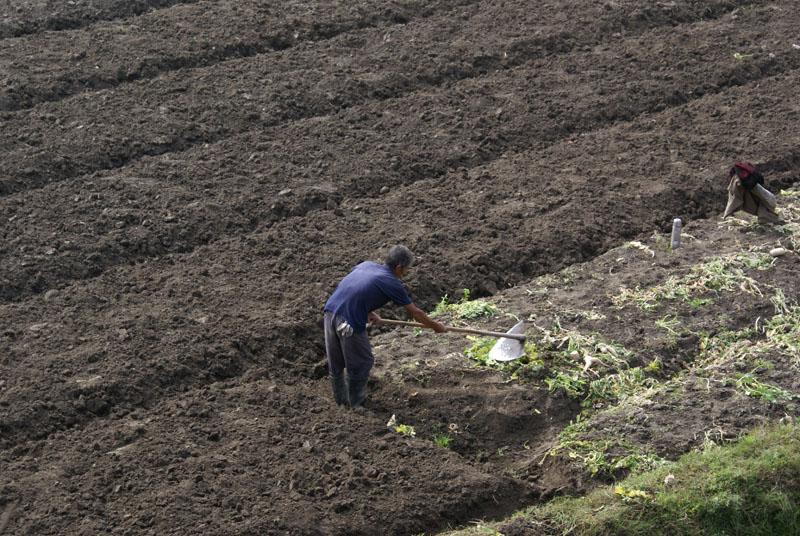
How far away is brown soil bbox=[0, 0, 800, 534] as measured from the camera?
906cm

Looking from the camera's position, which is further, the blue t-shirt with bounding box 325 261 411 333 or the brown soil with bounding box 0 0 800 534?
Result: the blue t-shirt with bounding box 325 261 411 333

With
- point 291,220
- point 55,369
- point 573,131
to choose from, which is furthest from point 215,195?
point 573,131

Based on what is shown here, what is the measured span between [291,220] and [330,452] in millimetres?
3578

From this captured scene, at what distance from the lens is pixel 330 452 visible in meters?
9.22

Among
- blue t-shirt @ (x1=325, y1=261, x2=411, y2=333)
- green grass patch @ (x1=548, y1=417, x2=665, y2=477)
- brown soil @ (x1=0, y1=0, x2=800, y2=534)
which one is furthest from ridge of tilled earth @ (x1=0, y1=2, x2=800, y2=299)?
green grass patch @ (x1=548, y1=417, x2=665, y2=477)

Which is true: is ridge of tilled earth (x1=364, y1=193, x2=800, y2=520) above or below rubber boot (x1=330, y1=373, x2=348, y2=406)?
below

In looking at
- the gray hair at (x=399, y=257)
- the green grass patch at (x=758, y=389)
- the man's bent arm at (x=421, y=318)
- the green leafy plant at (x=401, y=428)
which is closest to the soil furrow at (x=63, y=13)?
the gray hair at (x=399, y=257)

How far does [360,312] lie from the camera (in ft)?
31.0

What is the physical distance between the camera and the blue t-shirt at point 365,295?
9.45 meters

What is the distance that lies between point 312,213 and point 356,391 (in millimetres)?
3020

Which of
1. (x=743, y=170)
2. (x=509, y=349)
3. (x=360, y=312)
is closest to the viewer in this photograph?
(x=360, y=312)

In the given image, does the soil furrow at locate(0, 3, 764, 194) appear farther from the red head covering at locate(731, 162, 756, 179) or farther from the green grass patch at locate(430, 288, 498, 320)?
the red head covering at locate(731, 162, 756, 179)

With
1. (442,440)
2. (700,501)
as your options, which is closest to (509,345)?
(442,440)

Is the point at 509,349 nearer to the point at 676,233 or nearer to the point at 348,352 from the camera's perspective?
the point at 348,352
